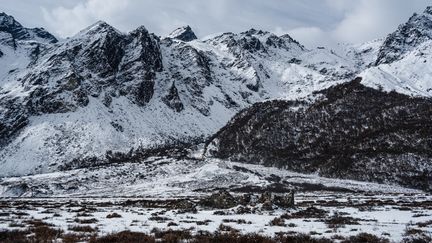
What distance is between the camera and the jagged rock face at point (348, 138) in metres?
134

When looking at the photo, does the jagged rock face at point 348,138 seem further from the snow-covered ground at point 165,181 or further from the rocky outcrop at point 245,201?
the rocky outcrop at point 245,201

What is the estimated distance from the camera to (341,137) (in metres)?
166

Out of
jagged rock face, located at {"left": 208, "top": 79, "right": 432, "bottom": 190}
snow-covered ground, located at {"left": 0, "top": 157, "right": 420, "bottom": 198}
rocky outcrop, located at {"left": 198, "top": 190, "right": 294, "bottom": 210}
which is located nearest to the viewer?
rocky outcrop, located at {"left": 198, "top": 190, "right": 294, "bottom": 210}

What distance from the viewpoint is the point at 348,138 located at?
536 ft

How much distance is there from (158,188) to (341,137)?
77.7m

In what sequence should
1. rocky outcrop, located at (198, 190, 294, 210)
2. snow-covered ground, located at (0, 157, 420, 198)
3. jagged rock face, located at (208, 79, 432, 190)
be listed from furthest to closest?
jagged rock face, located at (208, 79, 432, 190)
snow-covered ground, located at (0, 157, 420, 198)
rocky outcrop, located at (198, 190, 294, 210)

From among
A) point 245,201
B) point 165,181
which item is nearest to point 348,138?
point 165,181

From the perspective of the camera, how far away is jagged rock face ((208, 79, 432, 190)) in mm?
134500

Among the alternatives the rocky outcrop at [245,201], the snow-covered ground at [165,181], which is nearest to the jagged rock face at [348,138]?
the snow-covered ground at [165,181]

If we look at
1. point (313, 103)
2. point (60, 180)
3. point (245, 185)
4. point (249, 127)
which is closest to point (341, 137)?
point (313, 103)

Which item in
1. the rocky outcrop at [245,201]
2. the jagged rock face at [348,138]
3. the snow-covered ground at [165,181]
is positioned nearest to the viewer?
the rocky outcrop at [245,201]

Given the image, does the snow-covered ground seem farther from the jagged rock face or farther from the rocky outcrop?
the rocky outcrop

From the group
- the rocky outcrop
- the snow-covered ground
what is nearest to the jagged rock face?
the snow-covered ground

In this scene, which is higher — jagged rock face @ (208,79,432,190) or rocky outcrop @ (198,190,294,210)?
jagged rock face @ (208,79,432,190)
